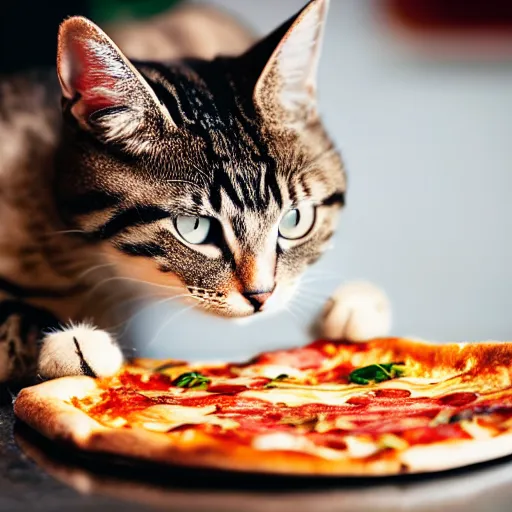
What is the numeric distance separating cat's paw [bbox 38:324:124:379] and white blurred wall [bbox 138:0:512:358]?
510 mm

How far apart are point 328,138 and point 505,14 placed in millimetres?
1423

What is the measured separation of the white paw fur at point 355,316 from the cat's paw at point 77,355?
0.35 m

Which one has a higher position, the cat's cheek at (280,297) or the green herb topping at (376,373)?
the cat's cheek at (280,297)

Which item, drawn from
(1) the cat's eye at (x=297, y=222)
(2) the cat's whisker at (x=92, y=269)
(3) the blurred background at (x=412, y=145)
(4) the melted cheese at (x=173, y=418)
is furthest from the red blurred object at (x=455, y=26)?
(4) the melted cheese at (x=173, y=418)

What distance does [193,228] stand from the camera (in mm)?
1025

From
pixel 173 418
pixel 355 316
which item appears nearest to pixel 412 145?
pixel 355 316

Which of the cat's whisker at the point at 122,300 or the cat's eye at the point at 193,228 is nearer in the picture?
the cat's eye at the point at 193,228

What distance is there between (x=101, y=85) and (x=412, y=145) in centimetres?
142

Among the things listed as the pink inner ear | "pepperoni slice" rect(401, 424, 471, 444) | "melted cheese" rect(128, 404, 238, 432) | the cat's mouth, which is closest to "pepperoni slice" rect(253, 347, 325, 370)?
the cat's mouth

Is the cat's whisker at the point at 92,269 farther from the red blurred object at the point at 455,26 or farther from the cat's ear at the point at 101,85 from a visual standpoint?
the red blurred object at the point at 455,26

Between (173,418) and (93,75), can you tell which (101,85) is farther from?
(173,418)

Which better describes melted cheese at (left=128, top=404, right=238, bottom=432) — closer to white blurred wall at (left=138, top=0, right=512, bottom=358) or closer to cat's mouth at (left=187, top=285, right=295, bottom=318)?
cat's mouth at (left=187, top=285, right=295, bottom=318)

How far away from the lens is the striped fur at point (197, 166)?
3.31 feet

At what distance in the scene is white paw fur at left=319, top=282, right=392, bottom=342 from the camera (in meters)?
1.16
